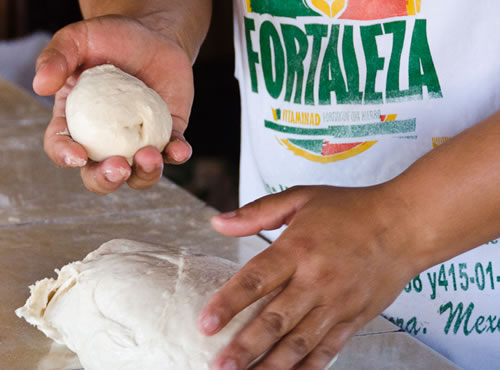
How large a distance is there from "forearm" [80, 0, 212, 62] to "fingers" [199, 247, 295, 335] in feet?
2.45

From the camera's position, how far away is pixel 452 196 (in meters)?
A: 0.96

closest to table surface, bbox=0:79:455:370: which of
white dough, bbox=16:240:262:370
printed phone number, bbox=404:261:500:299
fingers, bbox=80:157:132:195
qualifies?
white dough, bbox=16:240:262:370

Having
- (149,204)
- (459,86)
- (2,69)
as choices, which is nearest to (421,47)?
(459,86)

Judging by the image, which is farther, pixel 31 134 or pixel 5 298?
pixel 31 134

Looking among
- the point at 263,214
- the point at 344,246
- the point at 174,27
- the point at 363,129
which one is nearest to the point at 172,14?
the point at 174,27

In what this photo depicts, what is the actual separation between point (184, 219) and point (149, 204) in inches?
5.9

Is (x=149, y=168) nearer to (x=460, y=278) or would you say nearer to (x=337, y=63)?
(x=337, y=63)

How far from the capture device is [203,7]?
1682 millimetres

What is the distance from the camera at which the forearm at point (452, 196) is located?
3.15 feet

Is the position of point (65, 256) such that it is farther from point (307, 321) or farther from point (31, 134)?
point (31, 134)

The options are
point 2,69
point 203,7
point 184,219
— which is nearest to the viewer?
point 203,7

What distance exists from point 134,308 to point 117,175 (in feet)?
0.72

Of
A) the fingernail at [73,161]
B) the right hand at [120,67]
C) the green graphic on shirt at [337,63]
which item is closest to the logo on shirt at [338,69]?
the green graphic on shirt at [337,63]

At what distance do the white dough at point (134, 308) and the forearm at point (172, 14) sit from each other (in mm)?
491
